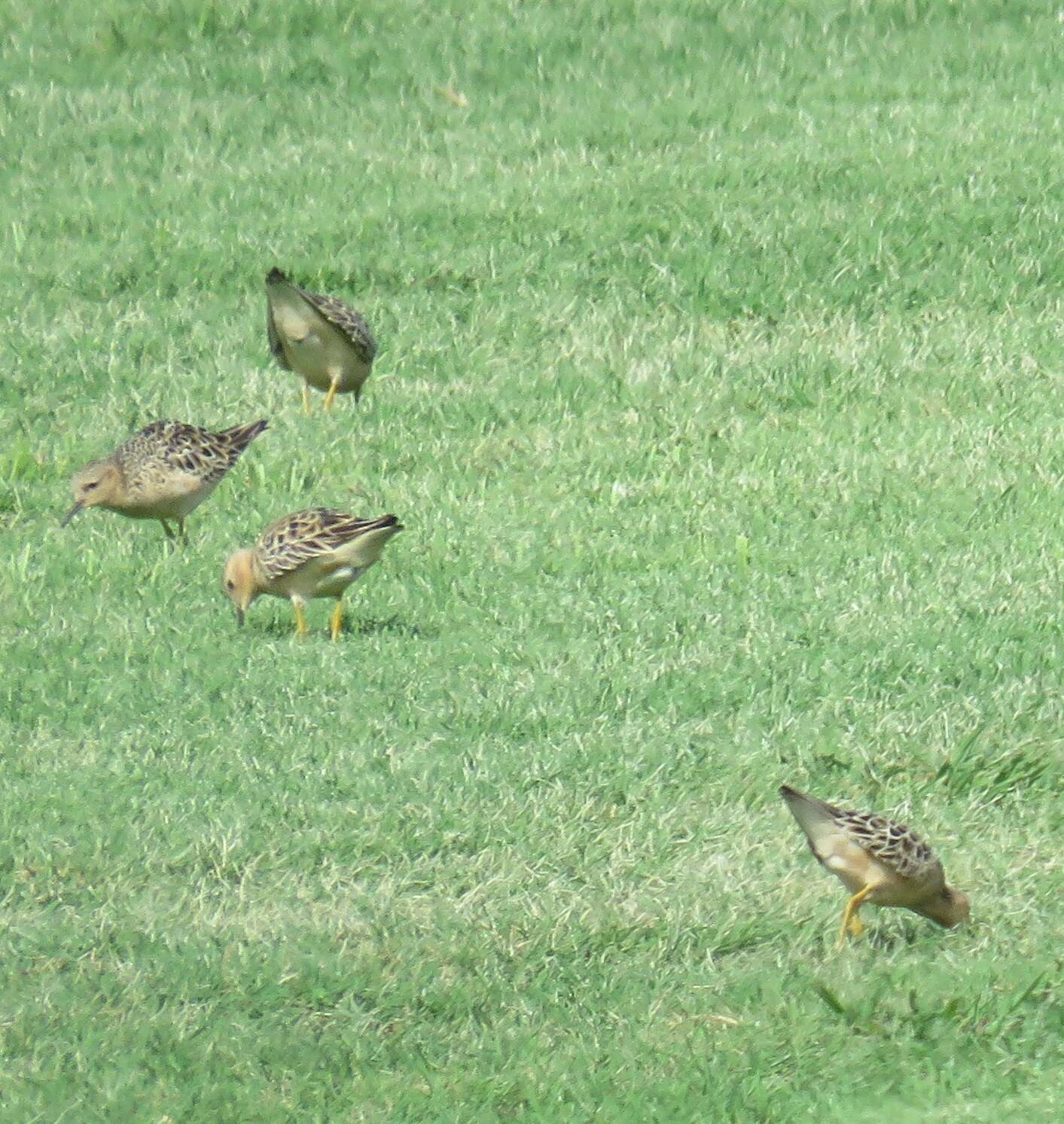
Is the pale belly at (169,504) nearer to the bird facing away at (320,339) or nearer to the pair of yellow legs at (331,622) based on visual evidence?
the pair of yellow legs at (331,622)

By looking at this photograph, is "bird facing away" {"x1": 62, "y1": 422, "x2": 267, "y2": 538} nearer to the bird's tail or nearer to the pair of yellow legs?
the bird's tail

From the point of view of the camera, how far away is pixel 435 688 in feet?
24.8

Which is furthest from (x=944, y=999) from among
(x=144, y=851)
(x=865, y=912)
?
(x=144, y=851)

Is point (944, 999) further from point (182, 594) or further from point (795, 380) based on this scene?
point (795, 380)

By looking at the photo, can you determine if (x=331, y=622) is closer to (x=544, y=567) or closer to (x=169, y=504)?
(x=544, y=567)

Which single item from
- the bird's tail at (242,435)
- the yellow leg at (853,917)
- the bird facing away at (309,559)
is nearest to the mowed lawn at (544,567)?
the yellow leg at (853,917)

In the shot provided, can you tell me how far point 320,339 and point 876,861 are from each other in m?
5.49

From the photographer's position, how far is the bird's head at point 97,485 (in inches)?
363

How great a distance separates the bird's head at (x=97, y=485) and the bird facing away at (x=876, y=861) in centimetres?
427

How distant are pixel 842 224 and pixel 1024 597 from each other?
5056 mm

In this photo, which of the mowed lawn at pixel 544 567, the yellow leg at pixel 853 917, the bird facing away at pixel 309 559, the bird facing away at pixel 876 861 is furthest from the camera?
the bird facing away at pixel 309 559

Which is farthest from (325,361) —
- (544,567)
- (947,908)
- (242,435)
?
(947,908)

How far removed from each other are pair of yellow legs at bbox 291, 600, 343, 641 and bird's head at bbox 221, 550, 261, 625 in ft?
0.58

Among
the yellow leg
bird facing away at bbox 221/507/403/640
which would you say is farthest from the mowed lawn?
bird facing away at bbox 221/507/403/640
